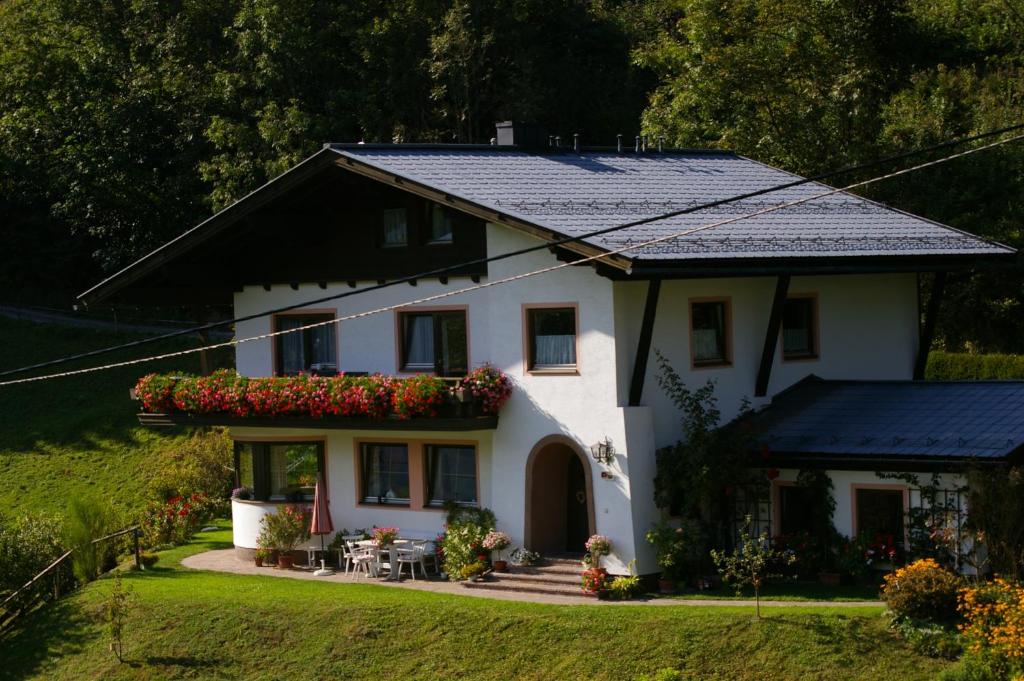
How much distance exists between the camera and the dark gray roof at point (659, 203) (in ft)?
78.7

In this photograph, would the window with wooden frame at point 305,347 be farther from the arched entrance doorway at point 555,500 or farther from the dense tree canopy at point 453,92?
the dense tree canopy at point 453,92

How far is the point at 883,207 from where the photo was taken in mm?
28812

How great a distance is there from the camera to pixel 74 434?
43.1 m

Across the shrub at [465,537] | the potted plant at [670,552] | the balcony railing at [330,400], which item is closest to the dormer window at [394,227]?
Answer: the balcony railing at [330,400]

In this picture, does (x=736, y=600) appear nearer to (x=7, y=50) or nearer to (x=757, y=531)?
(x=757, y=531)

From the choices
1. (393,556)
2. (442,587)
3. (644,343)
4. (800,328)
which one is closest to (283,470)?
(393,556)

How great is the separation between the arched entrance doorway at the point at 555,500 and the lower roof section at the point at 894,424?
3.31m

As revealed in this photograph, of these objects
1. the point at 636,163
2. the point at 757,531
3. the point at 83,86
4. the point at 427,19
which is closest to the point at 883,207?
the point at 636,163

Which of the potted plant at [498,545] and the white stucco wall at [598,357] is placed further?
the potted plant at [498,545]

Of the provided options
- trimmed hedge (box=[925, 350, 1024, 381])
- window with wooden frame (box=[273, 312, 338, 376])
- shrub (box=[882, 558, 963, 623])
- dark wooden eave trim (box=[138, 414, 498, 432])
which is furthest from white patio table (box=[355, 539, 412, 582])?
trimmed hedge (box=[925, 350, 1024, 381])

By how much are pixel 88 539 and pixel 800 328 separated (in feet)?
46.5

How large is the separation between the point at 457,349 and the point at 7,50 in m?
33.5

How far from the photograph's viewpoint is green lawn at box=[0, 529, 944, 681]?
65.4 ft

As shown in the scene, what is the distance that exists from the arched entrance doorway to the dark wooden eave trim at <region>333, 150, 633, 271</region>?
3.58m
